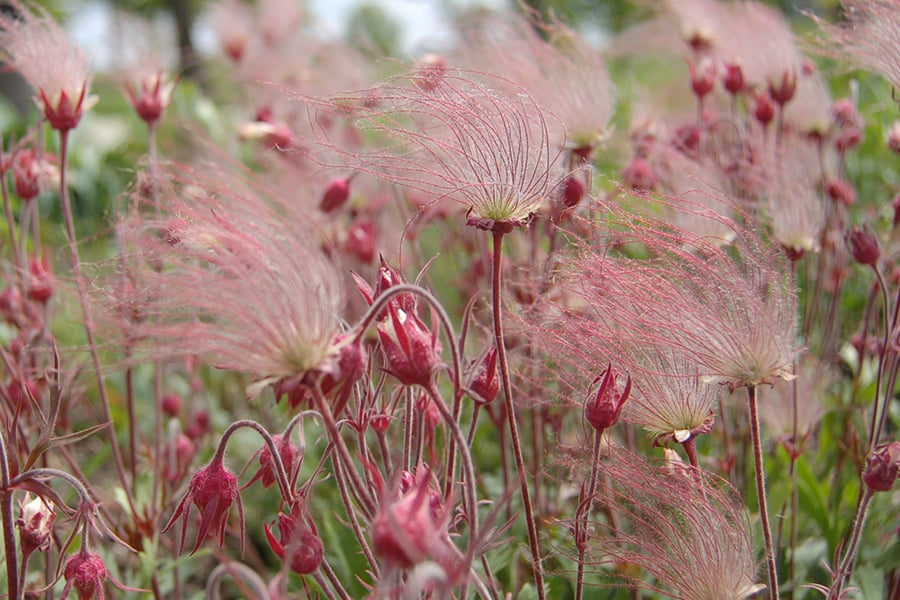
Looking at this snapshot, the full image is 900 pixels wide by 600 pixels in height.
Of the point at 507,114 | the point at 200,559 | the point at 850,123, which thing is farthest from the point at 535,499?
the point at 850,123

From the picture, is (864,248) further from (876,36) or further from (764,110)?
(764,110)

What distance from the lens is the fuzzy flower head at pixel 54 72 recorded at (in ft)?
6.38

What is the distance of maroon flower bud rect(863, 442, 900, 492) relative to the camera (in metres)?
1.37

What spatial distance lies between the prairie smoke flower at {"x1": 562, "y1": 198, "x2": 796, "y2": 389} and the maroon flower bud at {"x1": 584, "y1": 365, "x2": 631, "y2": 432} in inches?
3.2

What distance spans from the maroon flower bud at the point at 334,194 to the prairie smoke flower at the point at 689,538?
132 cm

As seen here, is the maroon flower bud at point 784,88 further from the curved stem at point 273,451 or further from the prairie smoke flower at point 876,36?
the curved stem at point 273,451

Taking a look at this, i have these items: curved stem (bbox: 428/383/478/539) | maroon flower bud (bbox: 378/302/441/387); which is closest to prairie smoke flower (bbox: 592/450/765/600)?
curved stem (bbox: 428/383/478/539)

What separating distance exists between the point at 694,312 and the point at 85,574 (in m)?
1.14

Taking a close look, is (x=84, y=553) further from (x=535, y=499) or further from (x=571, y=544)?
(x=535, y=499)

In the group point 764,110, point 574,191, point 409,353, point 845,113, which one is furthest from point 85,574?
point 845,113

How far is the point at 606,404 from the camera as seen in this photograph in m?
1.29

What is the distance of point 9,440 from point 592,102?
1.57 m

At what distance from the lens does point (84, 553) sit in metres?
1.36

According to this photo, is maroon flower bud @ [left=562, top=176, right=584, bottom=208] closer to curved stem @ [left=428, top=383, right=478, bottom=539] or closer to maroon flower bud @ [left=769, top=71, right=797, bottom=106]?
maroon flower bud @ [left=769, top=71, right=797, bottom=106]
